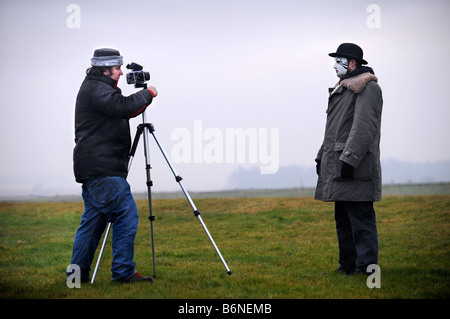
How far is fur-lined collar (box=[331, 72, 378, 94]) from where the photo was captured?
6.82 meters

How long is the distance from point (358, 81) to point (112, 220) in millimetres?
3747

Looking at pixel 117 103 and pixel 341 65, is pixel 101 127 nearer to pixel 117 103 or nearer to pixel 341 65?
pixel 117 103

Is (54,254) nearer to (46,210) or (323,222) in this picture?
(323,222)

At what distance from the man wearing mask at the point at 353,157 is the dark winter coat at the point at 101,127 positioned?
262 centimetres

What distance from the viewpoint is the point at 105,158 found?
6.49 meters

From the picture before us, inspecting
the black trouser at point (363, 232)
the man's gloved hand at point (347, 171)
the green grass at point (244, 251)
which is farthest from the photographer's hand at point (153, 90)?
the black trouser at point (363, 232)

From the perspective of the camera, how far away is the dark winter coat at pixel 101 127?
6.42 metres

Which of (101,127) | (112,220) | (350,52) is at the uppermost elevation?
(350,52)

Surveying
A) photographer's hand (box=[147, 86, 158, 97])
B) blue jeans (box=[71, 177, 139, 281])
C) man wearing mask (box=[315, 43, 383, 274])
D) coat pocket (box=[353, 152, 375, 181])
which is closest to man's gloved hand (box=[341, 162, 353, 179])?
man wearing mask (box=[315, 43, 383, 274])

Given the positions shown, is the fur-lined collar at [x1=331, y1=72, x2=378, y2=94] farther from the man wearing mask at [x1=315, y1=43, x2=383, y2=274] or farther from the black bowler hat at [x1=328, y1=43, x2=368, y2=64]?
the black bowler hat at [x1=328, y1=43, x2=368, y2=64]

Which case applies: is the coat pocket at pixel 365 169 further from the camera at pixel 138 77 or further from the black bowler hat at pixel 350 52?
the camera at pixel 138 77

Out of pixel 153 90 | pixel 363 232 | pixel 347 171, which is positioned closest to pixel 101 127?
pixel 153 90

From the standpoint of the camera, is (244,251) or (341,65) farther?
(244,251)
